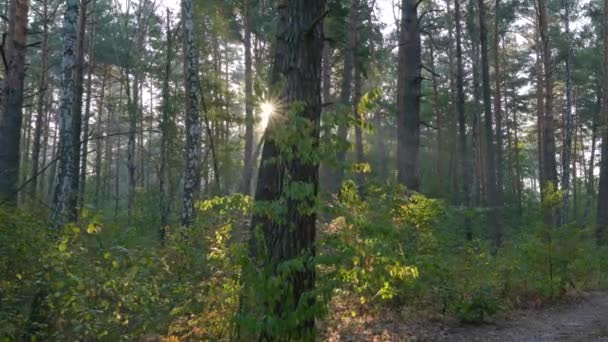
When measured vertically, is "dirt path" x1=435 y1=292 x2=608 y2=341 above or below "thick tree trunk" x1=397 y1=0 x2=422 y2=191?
below

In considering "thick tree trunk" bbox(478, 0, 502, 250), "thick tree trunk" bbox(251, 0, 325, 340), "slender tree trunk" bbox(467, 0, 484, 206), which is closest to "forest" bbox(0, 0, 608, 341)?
"thick tree trunk" bbox(251, 0, 325, 340)

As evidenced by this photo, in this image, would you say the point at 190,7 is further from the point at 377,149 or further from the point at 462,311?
the point at 377,149

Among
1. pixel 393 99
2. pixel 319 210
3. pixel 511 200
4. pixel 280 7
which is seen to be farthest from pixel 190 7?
pixel 511 200

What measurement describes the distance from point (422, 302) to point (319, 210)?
14.1 ft

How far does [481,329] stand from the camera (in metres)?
6.80

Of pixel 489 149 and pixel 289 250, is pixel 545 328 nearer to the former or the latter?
pixel 289 250

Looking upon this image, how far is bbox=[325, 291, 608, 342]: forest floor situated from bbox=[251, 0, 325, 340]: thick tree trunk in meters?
2.34

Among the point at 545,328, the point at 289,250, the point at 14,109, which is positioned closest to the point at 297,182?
the point at 289,250

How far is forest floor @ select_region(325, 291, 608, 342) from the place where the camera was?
20.6 feet

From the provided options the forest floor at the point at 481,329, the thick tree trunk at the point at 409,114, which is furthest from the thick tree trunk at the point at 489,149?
the forest floor at the point at 481,329

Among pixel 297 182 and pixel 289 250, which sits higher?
pixel 297 182

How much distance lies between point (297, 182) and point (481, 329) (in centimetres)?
444

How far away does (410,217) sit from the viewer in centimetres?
771

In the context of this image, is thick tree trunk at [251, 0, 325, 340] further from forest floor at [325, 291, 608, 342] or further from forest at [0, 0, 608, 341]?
forest floor at [325, 291, 608, 342]
